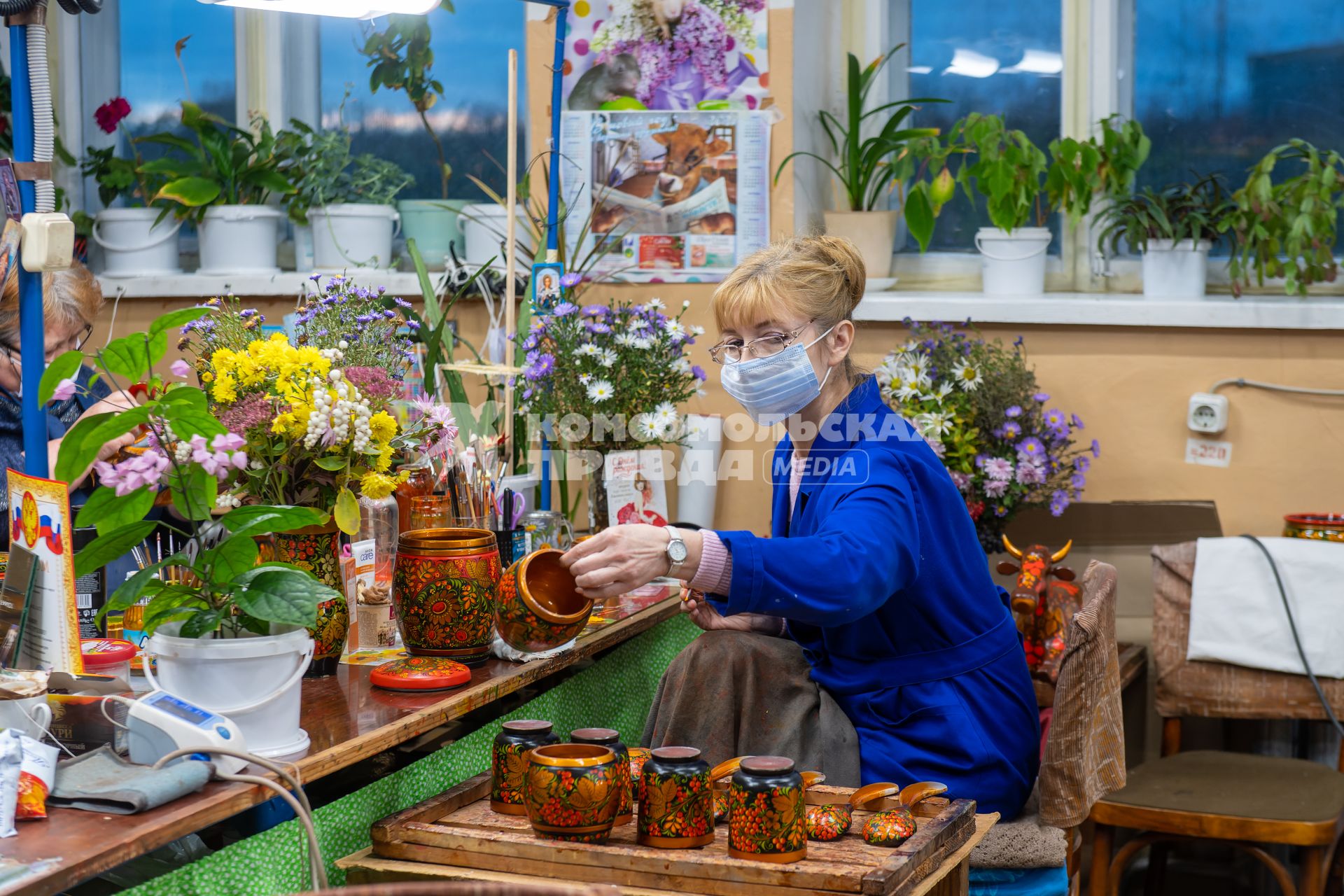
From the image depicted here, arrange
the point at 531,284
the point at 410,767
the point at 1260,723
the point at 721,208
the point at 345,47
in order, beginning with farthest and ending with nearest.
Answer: the point at 345,47, the point at 721,208, the point at 1260,723, the point at 531,284, the point at 410,767

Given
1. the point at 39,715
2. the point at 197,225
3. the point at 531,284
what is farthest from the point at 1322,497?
the point at 197,225

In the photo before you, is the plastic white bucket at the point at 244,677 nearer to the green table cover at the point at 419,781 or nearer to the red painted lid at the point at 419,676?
the green table cover at the point at 419,781

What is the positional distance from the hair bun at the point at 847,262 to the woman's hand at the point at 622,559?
0.53 meters

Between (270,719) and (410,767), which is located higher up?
(270,719)

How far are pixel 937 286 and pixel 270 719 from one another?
7.80 feet

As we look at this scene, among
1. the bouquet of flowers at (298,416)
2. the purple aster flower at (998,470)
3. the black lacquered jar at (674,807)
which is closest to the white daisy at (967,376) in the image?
the purple aster flower at (998,470)

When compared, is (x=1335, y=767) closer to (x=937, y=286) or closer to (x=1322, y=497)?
(x=1322, y=497)

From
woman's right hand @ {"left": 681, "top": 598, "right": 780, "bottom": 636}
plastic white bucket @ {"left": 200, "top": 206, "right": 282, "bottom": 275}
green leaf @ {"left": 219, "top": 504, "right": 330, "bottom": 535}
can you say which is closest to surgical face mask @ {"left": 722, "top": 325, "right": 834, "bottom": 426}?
woman's right hand @ {"left": 681, "top": 598, "right": 780, "bottom": 636}

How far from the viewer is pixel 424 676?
61.6 inches

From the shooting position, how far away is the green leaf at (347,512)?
1.55m

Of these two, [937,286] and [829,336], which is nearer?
[829,336]

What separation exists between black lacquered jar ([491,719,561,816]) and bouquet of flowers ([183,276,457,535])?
12.2 inches

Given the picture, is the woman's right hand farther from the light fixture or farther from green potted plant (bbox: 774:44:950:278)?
green potted plant (bbox: 774:44:950:278)

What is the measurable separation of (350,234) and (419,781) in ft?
7.14
